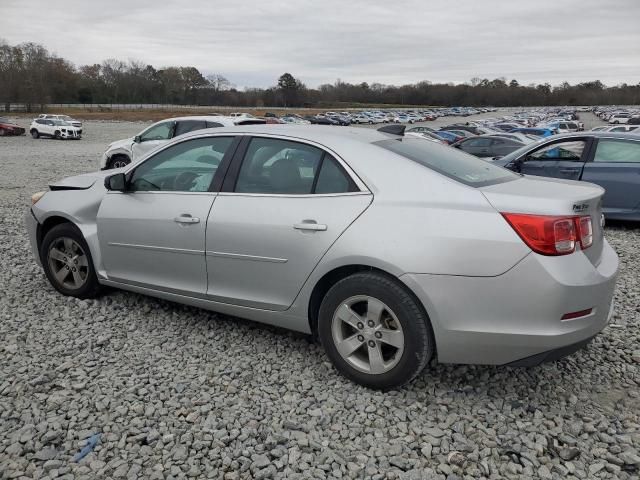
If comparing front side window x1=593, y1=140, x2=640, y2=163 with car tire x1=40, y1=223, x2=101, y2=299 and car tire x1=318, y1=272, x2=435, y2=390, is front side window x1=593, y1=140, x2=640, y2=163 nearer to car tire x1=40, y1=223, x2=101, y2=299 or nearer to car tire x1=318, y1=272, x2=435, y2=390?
car tire x1=318, y1=272, x2=435, y2=390

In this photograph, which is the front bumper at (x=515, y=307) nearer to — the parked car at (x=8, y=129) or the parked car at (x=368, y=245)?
the parked car at (x=368, y=245)

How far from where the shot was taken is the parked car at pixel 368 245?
267 centimetres

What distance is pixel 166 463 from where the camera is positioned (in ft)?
8.26

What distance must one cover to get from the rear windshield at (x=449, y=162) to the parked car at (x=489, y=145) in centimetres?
1486

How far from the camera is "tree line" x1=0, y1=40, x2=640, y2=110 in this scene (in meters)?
78.8

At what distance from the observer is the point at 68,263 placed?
A: 178 inches

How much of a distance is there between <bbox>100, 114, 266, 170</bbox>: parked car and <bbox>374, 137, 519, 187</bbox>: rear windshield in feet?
27.1

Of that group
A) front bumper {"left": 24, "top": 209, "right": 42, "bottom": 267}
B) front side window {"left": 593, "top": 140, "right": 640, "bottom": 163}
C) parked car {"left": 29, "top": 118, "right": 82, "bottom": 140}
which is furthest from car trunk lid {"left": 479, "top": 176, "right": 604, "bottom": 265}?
parked car {"left": 29, "top": 118, "right": 82, "bottom": 140}

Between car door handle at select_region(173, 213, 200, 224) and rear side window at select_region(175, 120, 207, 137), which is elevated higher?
rear side window at select_region(175, 120, 207, 137)

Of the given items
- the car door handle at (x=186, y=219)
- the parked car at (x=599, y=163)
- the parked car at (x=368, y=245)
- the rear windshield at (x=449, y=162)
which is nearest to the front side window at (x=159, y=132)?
the parked car at (x=599, y=163)

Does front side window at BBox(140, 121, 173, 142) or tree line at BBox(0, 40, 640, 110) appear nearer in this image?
front side window at BBox(140, 121, 173, 142)

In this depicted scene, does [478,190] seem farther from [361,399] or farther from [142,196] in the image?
[142,196]

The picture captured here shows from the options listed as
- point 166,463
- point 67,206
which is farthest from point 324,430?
point 67,206

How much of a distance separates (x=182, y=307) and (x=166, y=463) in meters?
2.02
